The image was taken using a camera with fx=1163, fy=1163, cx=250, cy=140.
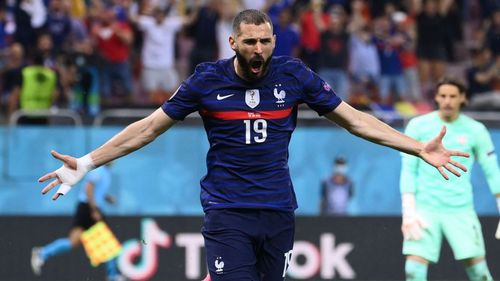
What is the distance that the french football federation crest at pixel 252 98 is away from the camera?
7582 millimetres

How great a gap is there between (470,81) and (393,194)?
472cm

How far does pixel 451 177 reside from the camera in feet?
36.2

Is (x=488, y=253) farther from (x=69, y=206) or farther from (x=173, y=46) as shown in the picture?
(x=173, y=46)

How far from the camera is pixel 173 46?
775 inches

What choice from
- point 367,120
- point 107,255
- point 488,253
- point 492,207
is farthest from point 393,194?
point 367,120

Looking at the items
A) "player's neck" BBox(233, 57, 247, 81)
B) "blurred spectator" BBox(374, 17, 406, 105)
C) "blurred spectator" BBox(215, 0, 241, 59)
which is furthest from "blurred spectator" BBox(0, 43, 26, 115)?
"player's neck" BBox(233, 57, 247, 81)

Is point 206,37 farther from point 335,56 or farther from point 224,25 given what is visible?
point 335,56

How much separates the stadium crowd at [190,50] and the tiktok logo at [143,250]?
3137 mm

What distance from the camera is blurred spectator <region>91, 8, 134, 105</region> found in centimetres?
1900

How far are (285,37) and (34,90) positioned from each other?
167 inches

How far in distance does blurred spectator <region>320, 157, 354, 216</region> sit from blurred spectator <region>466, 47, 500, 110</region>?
4.08 m

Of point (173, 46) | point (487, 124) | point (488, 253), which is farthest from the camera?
point (173, 46)

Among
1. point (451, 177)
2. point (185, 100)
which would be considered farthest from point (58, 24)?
point (185, 100)

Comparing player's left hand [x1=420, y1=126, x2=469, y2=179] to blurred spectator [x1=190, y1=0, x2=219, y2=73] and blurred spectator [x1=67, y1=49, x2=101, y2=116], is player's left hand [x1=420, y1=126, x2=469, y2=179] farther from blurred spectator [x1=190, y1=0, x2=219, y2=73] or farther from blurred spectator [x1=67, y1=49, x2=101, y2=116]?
blurred spectator [x1=190, y1=0, x2=219, y2=73]
